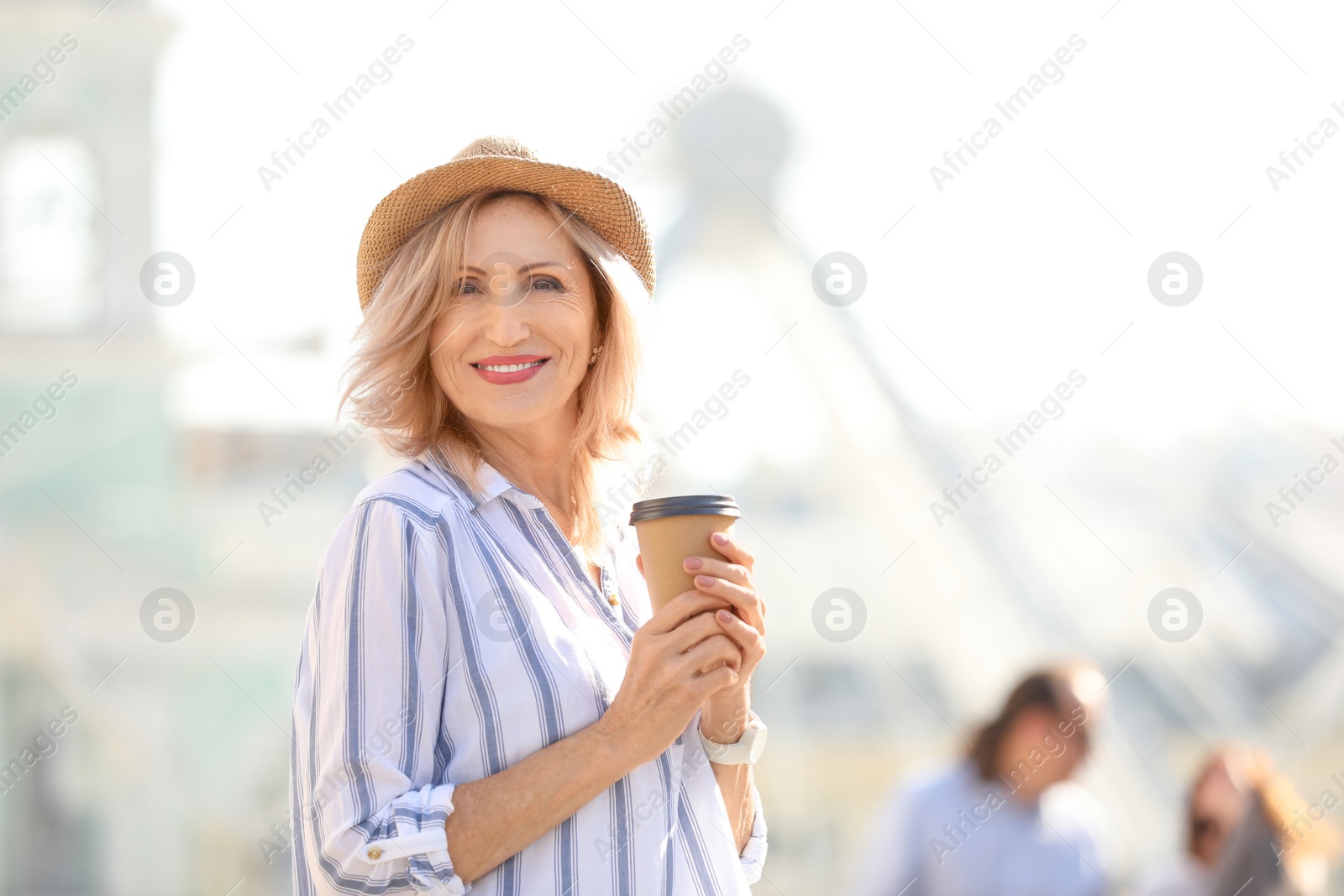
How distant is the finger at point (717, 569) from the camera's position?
1.19 meters

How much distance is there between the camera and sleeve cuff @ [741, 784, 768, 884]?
1.43 metres

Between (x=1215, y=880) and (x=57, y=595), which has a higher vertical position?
(x=57, y=595)

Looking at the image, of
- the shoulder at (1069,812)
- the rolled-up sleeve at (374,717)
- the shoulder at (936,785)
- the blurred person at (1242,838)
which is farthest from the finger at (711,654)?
the blurred person at (1242,838)

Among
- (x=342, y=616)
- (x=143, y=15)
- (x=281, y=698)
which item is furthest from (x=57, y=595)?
(x=342, y=616)

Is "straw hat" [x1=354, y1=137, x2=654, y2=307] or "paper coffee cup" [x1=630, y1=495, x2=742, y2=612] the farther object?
"straw hat" [x1=354, y1=137, x2=654, y2=307]

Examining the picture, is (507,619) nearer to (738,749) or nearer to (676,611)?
(676,611)

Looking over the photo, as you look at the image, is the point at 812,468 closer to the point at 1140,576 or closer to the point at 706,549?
the point at 1140,576

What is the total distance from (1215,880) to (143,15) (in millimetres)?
15293

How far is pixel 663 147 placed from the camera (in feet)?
38.5

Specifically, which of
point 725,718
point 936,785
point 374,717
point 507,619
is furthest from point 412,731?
point 936,785

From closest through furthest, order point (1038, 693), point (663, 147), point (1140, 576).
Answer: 1. point (1038, 693)
2. point (663, 147)
3. point (1140, 576)

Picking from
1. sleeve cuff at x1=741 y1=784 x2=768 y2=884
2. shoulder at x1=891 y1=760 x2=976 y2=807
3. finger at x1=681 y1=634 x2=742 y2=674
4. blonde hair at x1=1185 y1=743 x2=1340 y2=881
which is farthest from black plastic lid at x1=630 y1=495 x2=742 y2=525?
blonde hair at x1=1185 y1=743 x2=1340 y2=881

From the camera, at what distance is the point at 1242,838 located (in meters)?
2.89

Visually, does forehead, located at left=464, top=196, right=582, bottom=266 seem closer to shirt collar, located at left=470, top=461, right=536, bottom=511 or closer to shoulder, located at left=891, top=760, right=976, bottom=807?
shirt collar, located at left=470, top=461, right=536, bottom=511
